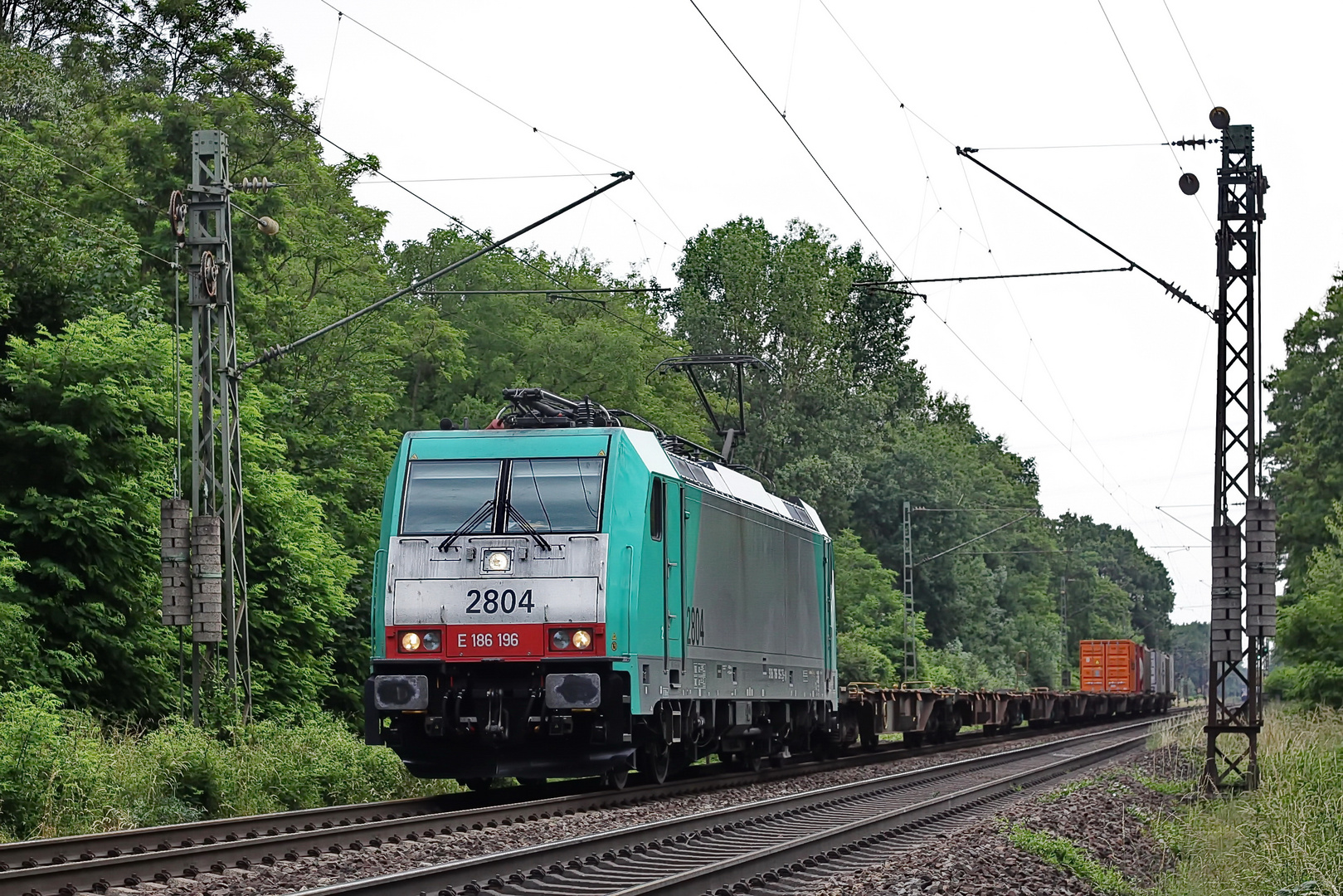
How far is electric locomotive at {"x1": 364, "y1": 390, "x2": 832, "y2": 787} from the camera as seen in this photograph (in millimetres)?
15758

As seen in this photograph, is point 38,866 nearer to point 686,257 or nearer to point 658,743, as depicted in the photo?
point 658,743

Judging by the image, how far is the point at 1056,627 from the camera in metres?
92.6

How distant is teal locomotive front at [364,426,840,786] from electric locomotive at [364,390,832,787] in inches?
0.7

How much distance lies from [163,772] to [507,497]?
4.21m

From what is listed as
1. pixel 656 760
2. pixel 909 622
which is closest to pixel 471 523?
pixel 656 760

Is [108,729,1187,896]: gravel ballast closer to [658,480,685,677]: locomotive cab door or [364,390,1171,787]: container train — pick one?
[364,390,1171,787]: container train

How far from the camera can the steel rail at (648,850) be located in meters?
10.2

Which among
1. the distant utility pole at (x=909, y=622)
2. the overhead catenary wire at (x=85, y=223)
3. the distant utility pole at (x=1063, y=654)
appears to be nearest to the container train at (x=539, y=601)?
the overhead catenary wire at (x=85, y=223)

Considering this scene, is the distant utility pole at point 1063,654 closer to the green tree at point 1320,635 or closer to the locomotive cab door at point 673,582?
the green tree at point 1320,635

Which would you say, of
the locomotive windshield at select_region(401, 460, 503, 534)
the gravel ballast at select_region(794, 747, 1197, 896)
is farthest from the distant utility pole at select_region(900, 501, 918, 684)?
the locomotive windshield at select_region(401, 460, 503, 534)

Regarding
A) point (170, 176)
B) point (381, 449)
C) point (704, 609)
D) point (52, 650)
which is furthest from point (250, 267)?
point (704, 609)

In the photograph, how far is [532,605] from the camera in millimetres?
15891

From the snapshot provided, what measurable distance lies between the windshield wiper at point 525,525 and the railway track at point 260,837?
8.21 feet

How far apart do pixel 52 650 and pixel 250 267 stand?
14.7 metres
